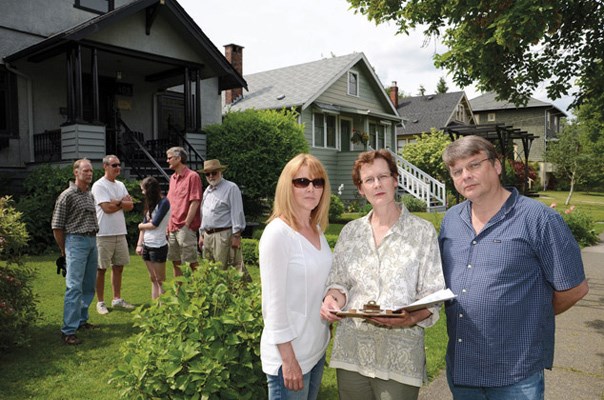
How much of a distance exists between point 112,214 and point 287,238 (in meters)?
4.92

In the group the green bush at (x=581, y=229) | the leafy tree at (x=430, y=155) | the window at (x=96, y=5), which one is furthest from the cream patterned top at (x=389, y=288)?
the leafy tree at (x=430, y=155)

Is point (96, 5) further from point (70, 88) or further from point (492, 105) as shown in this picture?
point (492, 105)

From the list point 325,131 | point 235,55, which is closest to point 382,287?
point 325,131

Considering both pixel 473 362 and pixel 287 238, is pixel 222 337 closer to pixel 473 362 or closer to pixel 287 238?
pixel 287 238

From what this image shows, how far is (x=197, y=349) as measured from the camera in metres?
3.06

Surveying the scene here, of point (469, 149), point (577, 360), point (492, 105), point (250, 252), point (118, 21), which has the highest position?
point (492, 105)

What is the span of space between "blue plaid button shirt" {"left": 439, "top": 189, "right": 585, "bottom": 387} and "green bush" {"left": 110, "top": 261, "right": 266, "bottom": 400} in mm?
1454

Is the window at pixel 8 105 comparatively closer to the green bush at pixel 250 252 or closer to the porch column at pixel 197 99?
the porch column at pixel 197 99

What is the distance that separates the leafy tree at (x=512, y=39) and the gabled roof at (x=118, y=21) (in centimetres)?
829

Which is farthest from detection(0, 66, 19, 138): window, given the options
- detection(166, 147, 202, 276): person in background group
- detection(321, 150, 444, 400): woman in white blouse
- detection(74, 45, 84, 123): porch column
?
detection(321, 150, 444, 400): woman in white blouse

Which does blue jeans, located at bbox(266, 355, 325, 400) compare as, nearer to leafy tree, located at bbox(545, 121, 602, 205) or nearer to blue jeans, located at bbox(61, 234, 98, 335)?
blue jeans, located at bbox(61, 234, 98, 335)

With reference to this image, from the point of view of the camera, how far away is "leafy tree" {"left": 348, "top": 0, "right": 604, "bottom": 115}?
17.4ft

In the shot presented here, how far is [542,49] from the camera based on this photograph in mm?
7273

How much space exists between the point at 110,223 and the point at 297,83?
18.9 meters
